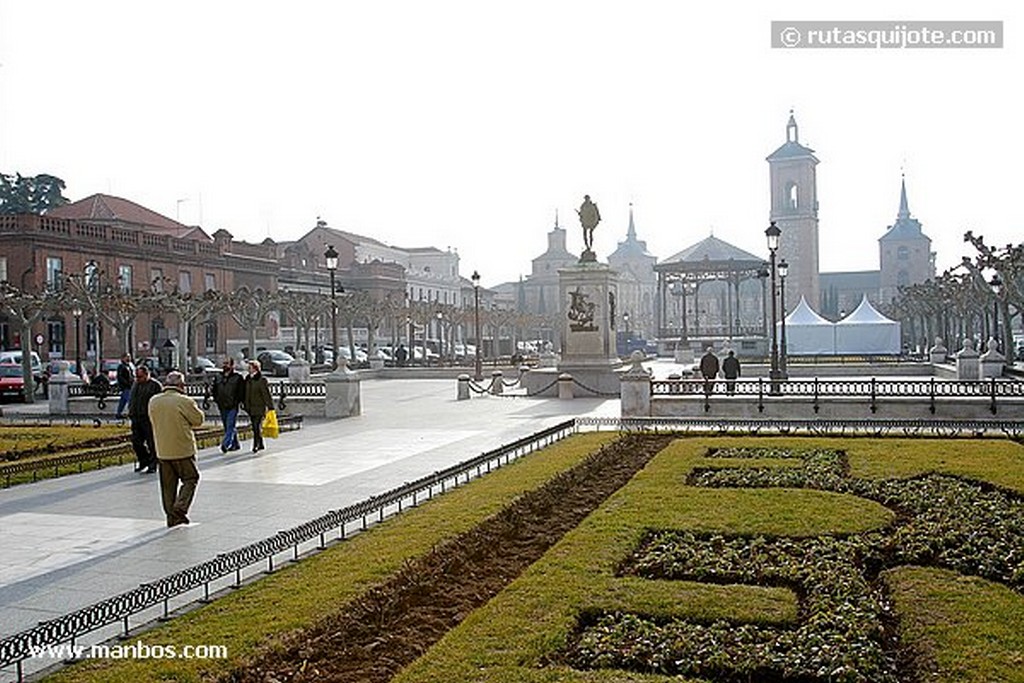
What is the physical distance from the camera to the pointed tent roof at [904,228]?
424 ft

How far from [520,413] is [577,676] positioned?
19.3m

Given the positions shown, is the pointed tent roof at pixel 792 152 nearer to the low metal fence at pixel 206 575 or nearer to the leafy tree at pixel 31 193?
the leafy tree at pixel 31 193

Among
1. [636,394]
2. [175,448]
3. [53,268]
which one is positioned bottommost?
[636,394]

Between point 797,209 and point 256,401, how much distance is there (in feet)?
336

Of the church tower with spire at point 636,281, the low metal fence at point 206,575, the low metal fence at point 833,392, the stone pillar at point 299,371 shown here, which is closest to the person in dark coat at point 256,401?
the low metal fence at point 206,575

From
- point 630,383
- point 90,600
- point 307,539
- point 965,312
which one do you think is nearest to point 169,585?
point 90,600

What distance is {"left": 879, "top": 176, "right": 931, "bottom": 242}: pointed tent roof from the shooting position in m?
Answer: 129

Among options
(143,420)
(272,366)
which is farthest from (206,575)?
(272,366)

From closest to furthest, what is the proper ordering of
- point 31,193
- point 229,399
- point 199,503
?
point 199,503 < point 229,399 < point 31,193

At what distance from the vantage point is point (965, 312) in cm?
4844

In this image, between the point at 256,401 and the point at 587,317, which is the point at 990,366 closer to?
the point at 587,317

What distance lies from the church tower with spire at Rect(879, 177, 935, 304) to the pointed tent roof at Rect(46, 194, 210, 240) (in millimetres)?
90609

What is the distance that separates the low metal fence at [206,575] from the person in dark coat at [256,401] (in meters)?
5.58

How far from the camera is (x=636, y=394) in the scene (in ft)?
76.0
